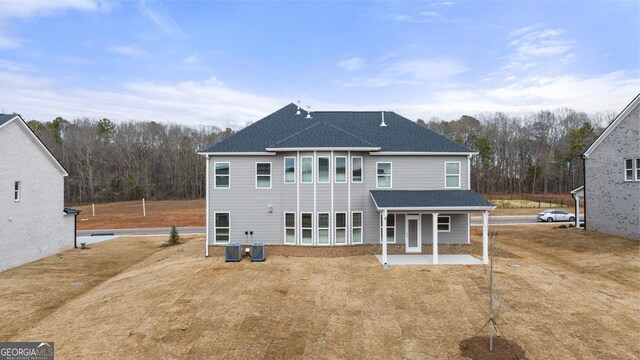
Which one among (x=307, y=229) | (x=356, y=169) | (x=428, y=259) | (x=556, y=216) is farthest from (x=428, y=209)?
(x=556, y=216)

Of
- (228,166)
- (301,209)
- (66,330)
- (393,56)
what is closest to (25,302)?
(66,330)

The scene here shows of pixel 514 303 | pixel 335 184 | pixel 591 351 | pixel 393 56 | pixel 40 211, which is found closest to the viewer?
pixel 591 351

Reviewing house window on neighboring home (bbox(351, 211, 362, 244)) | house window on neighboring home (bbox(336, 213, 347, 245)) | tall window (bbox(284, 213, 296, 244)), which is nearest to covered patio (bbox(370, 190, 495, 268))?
house window on neighboring home (bbox(351, 211, 362, 244))

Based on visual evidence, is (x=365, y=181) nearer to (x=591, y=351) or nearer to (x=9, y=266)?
(x=591, y=351)

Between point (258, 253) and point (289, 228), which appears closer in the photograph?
point (258, 253)

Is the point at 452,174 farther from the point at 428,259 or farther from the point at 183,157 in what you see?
the point at 183,157

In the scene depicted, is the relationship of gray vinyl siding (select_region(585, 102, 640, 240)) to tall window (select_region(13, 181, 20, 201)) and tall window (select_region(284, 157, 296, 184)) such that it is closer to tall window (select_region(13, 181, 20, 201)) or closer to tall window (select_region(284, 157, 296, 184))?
tall window (select_region(284, 157, 296, 184))
